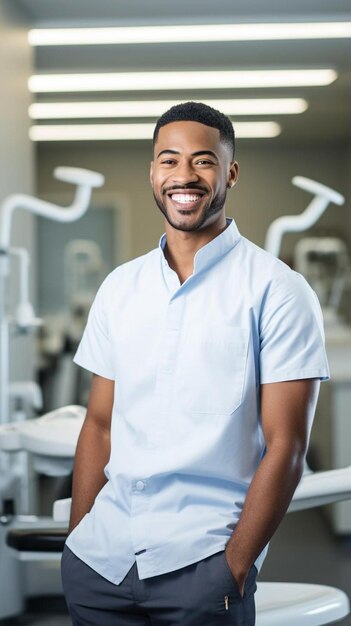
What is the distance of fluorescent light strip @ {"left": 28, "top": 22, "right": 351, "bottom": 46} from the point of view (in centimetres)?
321

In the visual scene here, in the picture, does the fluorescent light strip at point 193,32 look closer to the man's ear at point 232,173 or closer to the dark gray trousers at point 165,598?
the man's ear at point 232,173

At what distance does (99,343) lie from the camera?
42.1 inches

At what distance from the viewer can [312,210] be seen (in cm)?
238

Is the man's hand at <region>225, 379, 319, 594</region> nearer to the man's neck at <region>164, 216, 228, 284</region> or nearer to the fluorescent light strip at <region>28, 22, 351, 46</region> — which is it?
the man's neck at <region>164, 216, 228, 284</region>

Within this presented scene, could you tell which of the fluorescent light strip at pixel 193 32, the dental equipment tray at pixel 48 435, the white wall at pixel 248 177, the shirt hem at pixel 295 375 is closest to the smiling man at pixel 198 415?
Answer: the shirt hem at pixel 295 375

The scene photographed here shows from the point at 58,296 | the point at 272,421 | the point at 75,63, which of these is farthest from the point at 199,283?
the point at 58,296

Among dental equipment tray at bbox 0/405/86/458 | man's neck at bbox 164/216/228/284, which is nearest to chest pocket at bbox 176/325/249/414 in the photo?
man's neck at bbox 164/216/228/284

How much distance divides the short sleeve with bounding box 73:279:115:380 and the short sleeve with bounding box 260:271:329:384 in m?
0.22

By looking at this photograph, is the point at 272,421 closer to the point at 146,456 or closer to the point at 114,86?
the point at 146,456

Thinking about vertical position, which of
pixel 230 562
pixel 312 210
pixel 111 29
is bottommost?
pixel 230 562

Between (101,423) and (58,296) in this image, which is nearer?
(101,423)

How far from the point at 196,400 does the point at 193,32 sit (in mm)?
2596

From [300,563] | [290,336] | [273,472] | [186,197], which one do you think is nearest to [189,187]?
[186,197]

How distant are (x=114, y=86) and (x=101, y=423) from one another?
4.23 m
